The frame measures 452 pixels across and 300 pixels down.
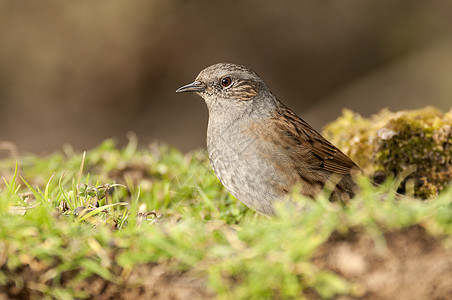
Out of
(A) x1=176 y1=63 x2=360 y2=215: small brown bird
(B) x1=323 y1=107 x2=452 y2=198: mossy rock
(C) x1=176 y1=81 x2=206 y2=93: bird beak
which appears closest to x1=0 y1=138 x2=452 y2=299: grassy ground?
(A) x1=176 y1=63 x2=360 y2=215: small brown bird

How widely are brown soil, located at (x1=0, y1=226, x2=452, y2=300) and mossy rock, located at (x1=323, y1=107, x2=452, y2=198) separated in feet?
8.00

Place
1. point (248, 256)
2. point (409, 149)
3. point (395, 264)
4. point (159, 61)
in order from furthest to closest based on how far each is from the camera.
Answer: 1. point (159, 61)
2. point (409, 149)
3. point (248, 256)
4. point (395, 264)

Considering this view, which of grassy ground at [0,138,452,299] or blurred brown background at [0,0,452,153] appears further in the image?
blurred brown background at [0,0,452,153]

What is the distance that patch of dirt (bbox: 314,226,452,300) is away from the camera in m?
2.68

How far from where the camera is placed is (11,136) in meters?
10.1

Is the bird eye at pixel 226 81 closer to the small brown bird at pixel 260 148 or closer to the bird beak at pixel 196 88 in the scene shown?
the small brown bird at pixel 260 148

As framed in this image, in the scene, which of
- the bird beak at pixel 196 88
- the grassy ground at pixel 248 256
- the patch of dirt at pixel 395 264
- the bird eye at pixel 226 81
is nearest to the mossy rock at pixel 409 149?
the bird eye at pixel 226 81

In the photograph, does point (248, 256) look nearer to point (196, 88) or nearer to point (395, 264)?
point (395, 264)

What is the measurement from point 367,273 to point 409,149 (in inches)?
112

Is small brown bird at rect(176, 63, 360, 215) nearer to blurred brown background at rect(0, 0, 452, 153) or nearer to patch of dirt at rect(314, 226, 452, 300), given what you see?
patch of dirt at rect(314, 226, 452, 300)

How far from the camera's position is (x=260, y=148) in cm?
439

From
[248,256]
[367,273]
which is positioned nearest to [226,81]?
[248,256]

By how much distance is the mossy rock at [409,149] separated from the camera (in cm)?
520

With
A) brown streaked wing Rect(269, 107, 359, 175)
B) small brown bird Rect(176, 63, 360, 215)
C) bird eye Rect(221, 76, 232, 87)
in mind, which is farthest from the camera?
bird eye Rect(221, 76, 232, 87)
